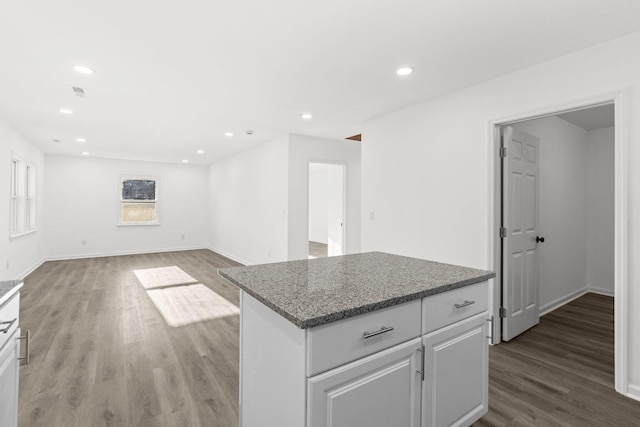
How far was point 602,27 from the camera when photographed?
7.07ft

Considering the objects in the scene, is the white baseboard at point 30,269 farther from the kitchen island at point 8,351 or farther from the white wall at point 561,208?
the white wall at point 561,208

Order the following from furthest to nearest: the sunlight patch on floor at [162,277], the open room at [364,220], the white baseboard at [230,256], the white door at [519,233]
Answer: the white baseboard at [230,256]
the sunlight patch on floor at [162,277]
the white door at [519,233]
the open room at [364,220]

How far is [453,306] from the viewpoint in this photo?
5.25 ft

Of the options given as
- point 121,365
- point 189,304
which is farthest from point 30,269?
point 121,365

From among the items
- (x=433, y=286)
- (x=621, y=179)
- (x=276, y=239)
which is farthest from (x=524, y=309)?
(x=276, y=239)

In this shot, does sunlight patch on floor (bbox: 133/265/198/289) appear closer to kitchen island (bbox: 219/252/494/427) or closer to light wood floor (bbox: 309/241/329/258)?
light wood floor (bbox: 309/241/329/258)

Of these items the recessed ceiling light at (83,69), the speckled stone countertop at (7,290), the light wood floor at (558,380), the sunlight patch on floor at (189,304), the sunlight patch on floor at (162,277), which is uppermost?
the recessed ceiling light at (83,69)

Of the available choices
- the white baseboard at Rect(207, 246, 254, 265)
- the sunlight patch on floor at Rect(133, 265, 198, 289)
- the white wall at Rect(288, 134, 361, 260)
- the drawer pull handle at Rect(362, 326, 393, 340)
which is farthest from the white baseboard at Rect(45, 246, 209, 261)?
the drawer pull handle at Rect(362, 326, 393, 340)

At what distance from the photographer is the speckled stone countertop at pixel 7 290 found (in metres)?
1.17

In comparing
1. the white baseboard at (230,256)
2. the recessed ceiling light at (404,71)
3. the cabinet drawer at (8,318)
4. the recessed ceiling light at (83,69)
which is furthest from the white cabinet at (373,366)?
the white baseboard at (230,256)

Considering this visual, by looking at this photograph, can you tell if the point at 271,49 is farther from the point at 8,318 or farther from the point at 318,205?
the point at 318,205

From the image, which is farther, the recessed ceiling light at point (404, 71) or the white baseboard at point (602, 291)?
the white baseboard at point (602, 291)

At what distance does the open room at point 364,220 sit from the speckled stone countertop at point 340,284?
0.05 ft

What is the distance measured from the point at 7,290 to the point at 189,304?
307 centimetres
